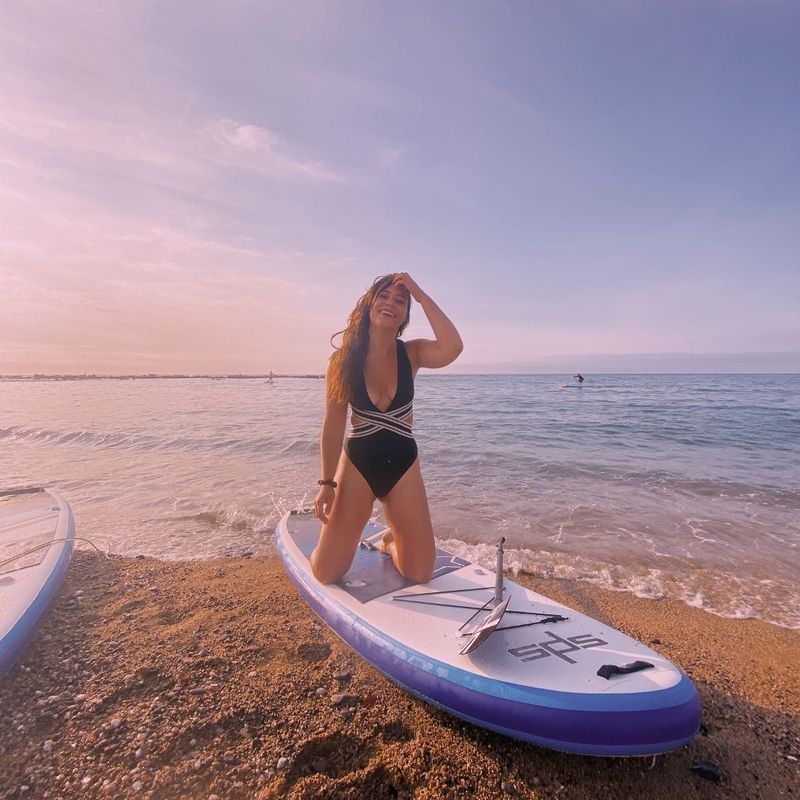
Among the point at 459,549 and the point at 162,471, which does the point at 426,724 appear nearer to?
the point at 459,549

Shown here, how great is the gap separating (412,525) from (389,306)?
1.91 m

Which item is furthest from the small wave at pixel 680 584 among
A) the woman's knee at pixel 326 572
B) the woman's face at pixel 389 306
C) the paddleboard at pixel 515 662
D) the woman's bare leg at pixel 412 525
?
the woman's face at pixel 389 306

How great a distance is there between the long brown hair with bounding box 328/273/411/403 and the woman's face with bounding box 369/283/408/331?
0.04 metres

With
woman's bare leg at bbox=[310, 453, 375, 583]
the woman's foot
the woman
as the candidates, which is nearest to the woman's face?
the woman

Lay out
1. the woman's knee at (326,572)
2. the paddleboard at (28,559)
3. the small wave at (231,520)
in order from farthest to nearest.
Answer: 1. the small wave at (231,520)
2. the woman's knee at (326,572)
3. the paddleboard at (28,559)

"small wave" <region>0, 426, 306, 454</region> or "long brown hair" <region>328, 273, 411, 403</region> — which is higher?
"long brown hair" <region>328, 273, 411, 403</region>

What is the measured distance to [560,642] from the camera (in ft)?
10.1

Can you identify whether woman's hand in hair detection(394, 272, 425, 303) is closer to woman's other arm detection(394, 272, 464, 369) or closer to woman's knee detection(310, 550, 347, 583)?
woman's other arm detection(394, 272, 464, 369)

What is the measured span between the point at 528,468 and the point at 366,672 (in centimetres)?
836

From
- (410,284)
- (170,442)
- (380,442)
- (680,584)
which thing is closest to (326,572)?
(380,442)

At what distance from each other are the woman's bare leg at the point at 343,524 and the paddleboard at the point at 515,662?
14 centimetres

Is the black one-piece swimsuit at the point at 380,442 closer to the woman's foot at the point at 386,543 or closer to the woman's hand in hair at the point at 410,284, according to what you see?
the woman's hand in hair at the point at 410,284

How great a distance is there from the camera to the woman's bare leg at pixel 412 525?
3928 millimetres

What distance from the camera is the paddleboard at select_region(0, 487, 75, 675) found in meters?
3.61
